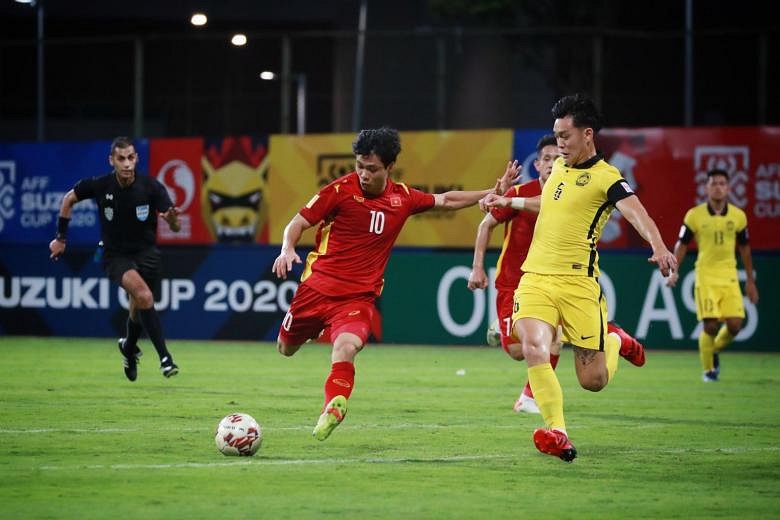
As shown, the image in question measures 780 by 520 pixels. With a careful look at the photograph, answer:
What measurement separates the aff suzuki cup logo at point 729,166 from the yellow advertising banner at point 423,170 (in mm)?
2696

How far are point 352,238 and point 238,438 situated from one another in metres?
1.80

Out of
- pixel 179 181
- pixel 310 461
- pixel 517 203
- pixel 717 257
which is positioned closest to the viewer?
pixel 310 461

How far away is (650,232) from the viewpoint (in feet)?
30.8

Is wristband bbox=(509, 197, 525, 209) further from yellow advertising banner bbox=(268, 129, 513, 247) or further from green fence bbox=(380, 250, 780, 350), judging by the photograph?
green fence bbox=(380, 250, 780, 350)

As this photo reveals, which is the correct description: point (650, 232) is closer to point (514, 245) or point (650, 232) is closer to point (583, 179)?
point (583, 179)

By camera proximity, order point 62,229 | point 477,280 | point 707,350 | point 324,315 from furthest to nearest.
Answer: point 707,350
point 62,229
point 477,280
point 324,315

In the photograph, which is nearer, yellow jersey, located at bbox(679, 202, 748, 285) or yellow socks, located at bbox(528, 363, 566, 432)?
yellow socks, located at bbox(528, 363, 566, 432)

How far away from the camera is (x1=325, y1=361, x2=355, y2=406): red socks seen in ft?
31.9

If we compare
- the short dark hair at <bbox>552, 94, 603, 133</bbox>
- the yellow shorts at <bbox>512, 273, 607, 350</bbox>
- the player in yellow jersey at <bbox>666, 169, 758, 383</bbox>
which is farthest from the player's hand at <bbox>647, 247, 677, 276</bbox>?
the player in yellow jersey at <bbox>666, 169, 758, 383</bbox>

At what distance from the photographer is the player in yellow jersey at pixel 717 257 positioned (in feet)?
55.9

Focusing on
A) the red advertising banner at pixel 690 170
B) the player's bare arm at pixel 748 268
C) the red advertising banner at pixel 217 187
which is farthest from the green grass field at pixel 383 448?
the red advertising banner at pixel 217 187

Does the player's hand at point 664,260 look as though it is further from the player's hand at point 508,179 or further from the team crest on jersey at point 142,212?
the team crest on jersey at point 142,212

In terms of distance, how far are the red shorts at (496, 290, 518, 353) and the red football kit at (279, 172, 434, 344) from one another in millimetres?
2353

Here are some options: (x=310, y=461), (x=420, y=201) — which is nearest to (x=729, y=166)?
(x=420, y=201)
